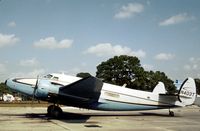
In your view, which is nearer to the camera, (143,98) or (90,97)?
(90,97)

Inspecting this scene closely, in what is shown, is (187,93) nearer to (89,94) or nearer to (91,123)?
(89,94)

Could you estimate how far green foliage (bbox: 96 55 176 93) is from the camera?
74688 millimetres

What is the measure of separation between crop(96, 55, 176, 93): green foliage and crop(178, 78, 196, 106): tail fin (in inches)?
1841

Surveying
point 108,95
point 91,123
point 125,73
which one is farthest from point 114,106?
point 125,73

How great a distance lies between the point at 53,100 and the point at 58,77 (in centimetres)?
181

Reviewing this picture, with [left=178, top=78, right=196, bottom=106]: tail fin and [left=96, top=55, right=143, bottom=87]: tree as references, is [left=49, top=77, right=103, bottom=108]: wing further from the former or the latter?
[left=96, top=55, right=143, bottom=87]: tree

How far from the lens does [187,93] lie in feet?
85.5

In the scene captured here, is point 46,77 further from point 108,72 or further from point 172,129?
point 108,72

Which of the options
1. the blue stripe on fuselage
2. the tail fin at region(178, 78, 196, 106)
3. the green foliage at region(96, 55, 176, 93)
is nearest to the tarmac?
the blue stripe on fuselage

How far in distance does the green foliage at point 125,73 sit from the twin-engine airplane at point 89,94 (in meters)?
47.5

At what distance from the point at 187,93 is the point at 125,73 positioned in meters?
51.2

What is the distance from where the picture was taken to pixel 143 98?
25.2 m

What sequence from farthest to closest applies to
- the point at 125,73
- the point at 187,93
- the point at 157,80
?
the point at 157,80 < the point at 125,73 < the point at 187,93

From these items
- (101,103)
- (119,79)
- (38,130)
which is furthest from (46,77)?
(119,79)
